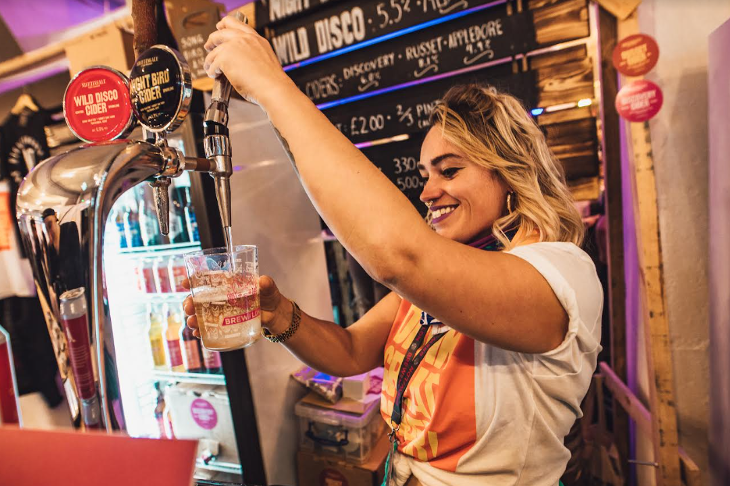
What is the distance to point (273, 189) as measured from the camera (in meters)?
2.28

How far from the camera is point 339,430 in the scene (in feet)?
6.95

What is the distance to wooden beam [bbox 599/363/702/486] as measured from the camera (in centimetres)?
153

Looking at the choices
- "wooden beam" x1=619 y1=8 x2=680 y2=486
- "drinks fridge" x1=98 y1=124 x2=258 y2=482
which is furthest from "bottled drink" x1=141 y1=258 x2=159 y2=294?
"wooden beam" x1=619 y1=8 x2=680 y2=486

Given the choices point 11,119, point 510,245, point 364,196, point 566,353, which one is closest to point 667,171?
point 510,245

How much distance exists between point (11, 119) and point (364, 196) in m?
3.66

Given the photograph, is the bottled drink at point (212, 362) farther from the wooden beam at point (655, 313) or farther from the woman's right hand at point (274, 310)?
the wooden beam at point (655, 313)

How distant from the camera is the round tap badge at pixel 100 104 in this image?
77cm

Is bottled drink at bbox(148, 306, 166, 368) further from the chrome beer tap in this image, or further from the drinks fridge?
the chrome beer tap

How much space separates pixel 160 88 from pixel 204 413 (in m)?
2.08

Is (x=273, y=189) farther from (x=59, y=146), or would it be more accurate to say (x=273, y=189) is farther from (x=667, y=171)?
(x=667, y=171)

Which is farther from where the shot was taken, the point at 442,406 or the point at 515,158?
the point at 515,158

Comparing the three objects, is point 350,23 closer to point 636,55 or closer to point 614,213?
point 636,55

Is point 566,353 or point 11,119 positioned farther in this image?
point 11,119

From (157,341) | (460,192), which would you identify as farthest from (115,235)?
(460,192)
